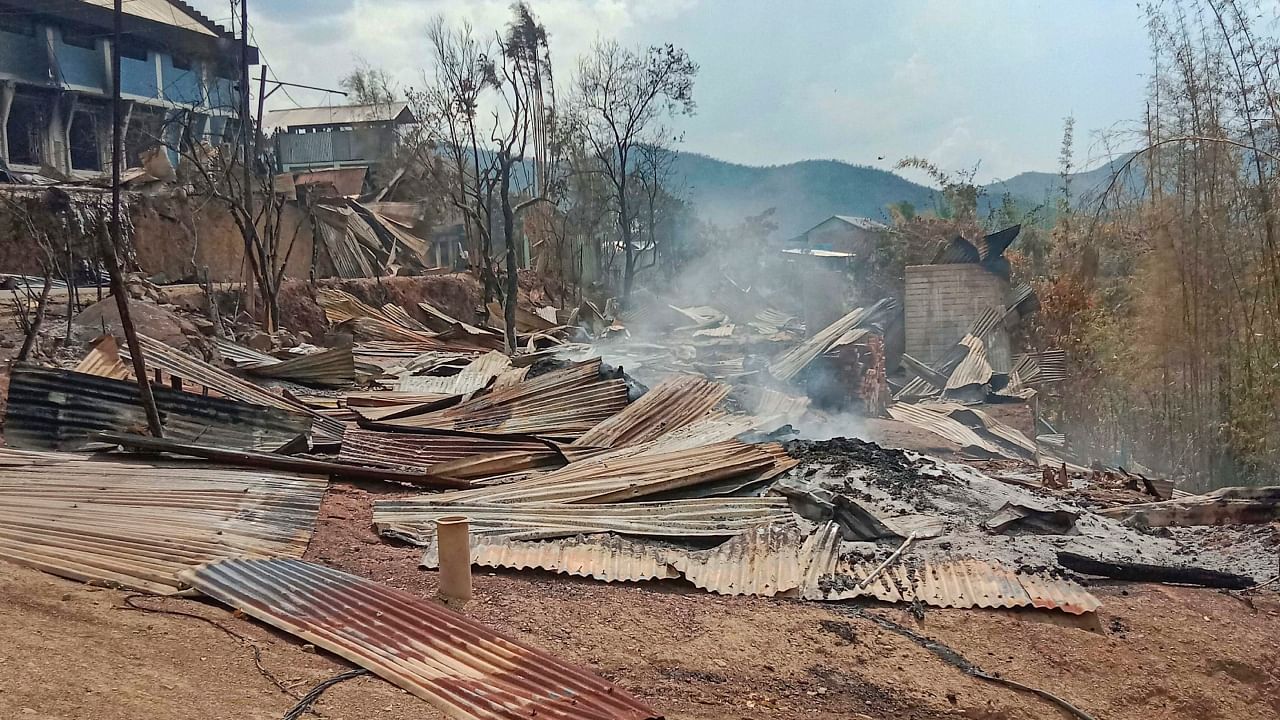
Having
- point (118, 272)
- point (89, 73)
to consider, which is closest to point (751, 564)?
point (118, 272)

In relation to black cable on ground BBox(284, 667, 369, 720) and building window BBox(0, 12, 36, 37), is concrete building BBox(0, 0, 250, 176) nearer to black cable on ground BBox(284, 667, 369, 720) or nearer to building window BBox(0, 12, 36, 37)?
building window BBox(0, 12, 36, 37)

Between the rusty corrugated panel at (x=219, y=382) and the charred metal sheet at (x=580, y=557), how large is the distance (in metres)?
2.91

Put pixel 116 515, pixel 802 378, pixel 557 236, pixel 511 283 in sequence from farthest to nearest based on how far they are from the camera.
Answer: pixel 557 236 → pixel 511 283 → pixel 802 378 → pixel 116 515

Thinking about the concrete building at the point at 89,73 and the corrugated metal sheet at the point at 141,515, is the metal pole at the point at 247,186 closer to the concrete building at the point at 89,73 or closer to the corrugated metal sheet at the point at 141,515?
the concrete building at the point at 89,73

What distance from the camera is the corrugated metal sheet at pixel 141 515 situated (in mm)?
3959

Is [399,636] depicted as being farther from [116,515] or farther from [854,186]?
[854,186]

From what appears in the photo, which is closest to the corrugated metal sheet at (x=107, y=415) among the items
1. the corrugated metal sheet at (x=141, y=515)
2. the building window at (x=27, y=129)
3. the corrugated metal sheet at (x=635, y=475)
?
the corrugated metal sheet at (x=141, y=515)

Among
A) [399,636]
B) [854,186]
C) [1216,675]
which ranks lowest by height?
[1216,675]

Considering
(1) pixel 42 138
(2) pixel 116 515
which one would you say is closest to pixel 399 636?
(2) pixel 116 515

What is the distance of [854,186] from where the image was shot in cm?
7625

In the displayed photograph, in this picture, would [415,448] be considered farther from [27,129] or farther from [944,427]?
[27,129]

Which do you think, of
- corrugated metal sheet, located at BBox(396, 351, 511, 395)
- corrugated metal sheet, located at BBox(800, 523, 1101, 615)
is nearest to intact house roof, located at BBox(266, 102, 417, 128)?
corrugated metal sheet, located at BBox(396, 351, 511, 395)

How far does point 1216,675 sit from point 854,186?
75439 millimetres

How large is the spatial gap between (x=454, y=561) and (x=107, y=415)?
414cm
